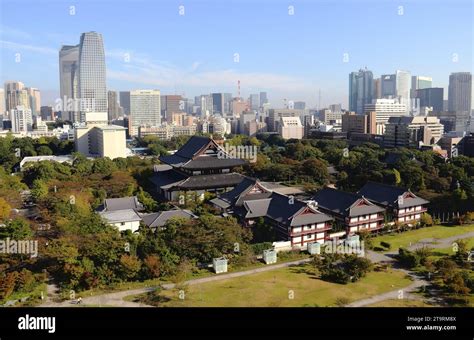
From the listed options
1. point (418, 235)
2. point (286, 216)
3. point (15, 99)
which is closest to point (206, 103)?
point (15, 99)

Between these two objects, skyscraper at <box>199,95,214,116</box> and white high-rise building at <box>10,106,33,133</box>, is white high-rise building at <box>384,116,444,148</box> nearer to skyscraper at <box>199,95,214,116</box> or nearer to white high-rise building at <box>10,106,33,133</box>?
white high-rise building at <box>10,106,33,133</box>

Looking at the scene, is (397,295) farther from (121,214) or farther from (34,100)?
(34,100)

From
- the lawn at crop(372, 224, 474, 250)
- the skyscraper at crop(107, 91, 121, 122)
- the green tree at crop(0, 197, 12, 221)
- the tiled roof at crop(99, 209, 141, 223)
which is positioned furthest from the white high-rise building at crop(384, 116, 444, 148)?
the skyscraper at crop(107, 91, 121, 122)

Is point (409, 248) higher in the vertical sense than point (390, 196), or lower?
lower

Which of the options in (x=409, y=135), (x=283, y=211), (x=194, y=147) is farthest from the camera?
(x=409, y=135)
